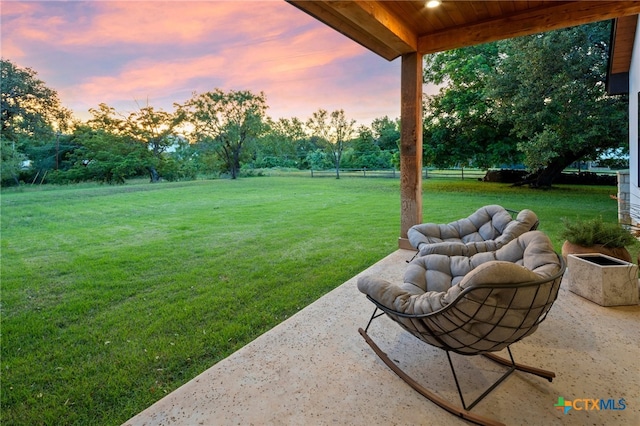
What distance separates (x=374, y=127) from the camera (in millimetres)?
17484

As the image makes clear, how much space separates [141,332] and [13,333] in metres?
0.98

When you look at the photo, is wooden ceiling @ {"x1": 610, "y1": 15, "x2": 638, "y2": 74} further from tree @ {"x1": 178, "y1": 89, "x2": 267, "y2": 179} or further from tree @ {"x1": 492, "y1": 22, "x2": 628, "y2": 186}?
tree @ {"x1": 178, "y1": 89, "x2": 267, "y2": 179}

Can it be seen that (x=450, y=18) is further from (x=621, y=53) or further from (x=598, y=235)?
(x=621, y=53)

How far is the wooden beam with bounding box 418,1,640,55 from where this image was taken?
2.59m

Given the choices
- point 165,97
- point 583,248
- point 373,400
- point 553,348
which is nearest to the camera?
point 373,400

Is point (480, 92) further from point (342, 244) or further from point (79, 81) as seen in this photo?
point (79, 81)

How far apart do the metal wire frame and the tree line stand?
281 inches

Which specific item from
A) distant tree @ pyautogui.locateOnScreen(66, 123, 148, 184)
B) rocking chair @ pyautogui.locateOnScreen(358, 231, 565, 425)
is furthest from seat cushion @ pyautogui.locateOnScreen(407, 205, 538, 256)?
distant tree @ pyautogui.locateOnScreen(66, 123, 148, 184)

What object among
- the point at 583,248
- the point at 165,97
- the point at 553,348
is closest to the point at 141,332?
the point at 553,348

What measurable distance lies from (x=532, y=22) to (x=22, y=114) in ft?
28.8

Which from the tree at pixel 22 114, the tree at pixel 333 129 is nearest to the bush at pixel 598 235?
the tree at pixel 22 114

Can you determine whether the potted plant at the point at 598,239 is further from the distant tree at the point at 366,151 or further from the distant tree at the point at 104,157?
the distant tree at the point at 366,151

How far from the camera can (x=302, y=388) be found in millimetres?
1547
